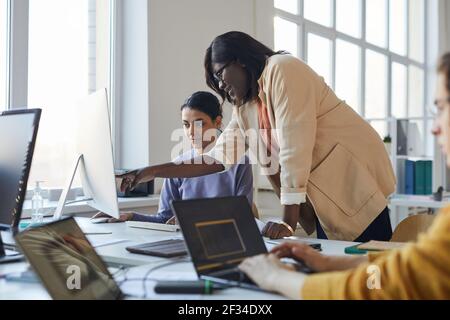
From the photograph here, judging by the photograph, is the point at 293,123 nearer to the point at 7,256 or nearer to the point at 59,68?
the point at 7,256

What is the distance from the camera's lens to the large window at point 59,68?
2768 mm

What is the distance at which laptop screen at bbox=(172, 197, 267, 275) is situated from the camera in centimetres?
116

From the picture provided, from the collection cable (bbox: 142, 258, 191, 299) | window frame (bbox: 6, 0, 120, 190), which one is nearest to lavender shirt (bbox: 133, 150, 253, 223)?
window frame (bbox: 6, 0, 120, 190)

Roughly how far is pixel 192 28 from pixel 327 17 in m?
1.91

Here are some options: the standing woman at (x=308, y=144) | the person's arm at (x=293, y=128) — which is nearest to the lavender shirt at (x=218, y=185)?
the standing woman at (x=308, y=144)

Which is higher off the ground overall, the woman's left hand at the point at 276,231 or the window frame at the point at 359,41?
the window frame at the point at 359,41

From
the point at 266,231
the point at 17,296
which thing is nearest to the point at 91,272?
the point at 17,296

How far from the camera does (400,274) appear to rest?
2.83 feet

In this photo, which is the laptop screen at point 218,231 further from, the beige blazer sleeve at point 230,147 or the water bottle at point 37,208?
the water bottle at point 37,208

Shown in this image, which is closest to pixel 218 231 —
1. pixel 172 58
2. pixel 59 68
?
pixel 59 68

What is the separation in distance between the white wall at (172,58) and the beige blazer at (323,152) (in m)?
1.19

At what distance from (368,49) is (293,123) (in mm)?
4011

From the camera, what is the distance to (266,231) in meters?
1.76

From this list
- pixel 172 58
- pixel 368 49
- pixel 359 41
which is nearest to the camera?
pixel 172 58
